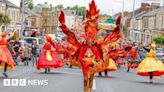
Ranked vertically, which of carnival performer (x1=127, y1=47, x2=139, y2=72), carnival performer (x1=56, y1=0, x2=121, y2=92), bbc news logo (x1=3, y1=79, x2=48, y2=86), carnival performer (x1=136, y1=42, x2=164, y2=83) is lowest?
carnival performer (x1=127, y1=47, x2=139, y2=72)

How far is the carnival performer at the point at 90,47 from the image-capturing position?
10234 millimetres

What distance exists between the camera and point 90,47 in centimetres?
1047

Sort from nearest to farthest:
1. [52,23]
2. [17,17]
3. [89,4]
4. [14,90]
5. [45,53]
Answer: [89,4] → [14,90] → [45,53] → [17,17] → [52,23]

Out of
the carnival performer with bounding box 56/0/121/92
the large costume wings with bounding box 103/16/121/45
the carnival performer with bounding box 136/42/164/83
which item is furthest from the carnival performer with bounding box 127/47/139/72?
the large costume wings with bounding box 103/16/121/45

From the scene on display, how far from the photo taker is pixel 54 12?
160875 mm

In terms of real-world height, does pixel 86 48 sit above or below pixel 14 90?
above

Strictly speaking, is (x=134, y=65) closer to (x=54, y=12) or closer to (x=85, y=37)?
(x=85, y=37)

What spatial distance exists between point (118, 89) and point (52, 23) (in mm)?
132983

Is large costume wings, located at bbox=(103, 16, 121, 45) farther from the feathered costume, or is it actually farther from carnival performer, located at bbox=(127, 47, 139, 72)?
carnival performer, located at bbox=(127, 47, 139, 72)

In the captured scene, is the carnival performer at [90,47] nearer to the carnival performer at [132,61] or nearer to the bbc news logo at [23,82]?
the bbc news logo at [23,82]

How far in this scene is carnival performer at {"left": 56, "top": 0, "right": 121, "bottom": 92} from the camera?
1023 centimetres

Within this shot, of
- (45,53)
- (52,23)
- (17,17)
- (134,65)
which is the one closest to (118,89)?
(45,53)

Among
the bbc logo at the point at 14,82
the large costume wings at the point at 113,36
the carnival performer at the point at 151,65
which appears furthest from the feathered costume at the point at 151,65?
the large costume wings at the point at 113,36

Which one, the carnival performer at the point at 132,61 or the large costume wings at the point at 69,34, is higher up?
the large costume wings at the point at 69,34
